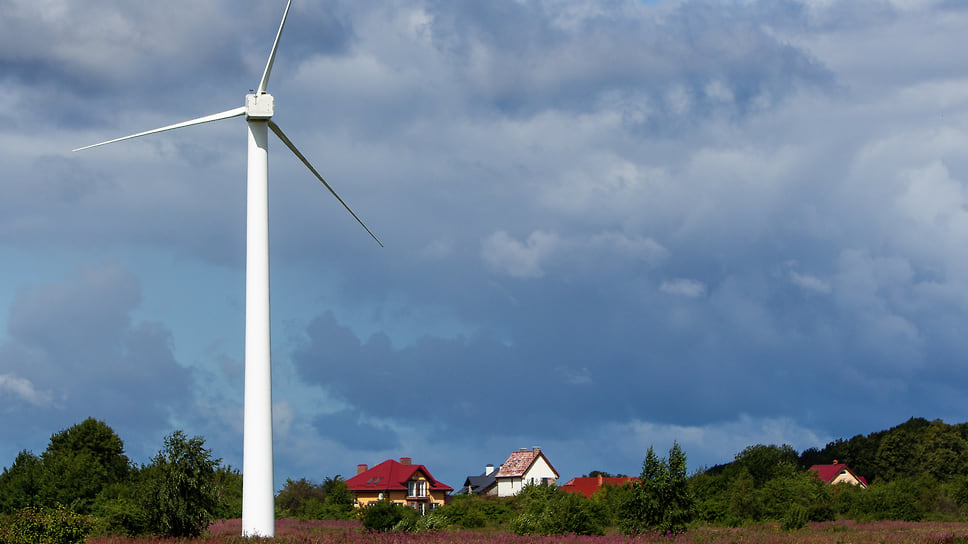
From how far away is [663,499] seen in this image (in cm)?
3384

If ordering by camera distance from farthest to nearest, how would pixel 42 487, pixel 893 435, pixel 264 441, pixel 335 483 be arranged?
pixel 893 435 → pixel 335 483 → pixel 42 487 → pixel 264 441

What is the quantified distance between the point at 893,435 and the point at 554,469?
175 ft

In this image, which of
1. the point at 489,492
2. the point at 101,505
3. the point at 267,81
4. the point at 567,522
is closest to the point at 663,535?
the point at 567,522

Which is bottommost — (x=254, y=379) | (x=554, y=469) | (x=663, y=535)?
(x=663, y=535)

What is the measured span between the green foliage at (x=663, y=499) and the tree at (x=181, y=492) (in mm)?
14975

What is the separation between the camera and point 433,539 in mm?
28047

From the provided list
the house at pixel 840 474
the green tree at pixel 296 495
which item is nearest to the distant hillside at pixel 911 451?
the house at pixel 840 474

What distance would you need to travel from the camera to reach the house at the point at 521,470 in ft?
364

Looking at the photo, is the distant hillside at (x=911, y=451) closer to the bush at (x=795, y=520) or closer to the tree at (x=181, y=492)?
the bush at (x=795, y=520)

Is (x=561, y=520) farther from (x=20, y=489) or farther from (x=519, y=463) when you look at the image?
(x=519, y=463)

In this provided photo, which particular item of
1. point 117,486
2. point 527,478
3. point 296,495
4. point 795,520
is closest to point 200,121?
point 795,520

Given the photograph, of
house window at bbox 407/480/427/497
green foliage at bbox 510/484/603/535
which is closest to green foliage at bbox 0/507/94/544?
green foliage at bbox 510/484/603/535

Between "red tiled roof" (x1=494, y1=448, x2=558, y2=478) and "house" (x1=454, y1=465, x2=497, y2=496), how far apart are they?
2.02 m

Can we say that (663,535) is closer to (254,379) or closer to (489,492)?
(254,379)
